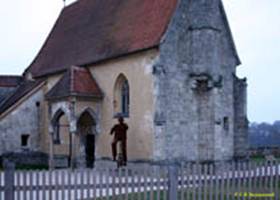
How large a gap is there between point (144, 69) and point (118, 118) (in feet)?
9.97

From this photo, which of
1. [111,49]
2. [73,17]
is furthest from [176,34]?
[73,17]

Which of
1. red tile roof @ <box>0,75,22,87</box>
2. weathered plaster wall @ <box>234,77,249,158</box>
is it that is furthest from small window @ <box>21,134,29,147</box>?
weathered plaster wall @ <box>234,77,249,158</box>

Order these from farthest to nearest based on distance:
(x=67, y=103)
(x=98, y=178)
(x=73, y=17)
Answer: (x=73, y=17)
(x=67, y=103)
(x=98, y=178)

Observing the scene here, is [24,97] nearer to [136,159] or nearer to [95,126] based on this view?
[95,126]

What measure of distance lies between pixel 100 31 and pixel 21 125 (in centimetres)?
896

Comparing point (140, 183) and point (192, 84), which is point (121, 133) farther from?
point (140, 183)

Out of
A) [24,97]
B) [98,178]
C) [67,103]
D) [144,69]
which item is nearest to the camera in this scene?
[98,178]

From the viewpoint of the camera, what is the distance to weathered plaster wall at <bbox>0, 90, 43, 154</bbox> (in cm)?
3225

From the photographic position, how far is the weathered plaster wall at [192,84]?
24.6 meters

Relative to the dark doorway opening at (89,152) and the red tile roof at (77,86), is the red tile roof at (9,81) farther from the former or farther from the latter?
the dark doorway opening at (89,152)

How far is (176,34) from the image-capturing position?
82.2ft

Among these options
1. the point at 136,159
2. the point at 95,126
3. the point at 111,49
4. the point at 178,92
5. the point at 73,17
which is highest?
the point at 73,17

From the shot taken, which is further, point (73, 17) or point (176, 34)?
point (73, 17)

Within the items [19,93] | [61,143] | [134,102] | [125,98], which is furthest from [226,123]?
[19,93]
